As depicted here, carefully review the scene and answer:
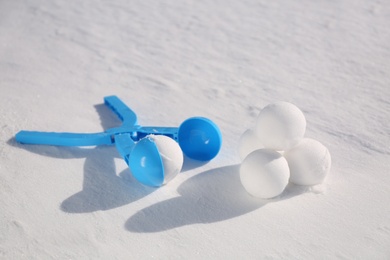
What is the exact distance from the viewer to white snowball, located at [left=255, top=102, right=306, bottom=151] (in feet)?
4.89

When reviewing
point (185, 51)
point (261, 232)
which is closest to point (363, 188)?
point (261, 232)

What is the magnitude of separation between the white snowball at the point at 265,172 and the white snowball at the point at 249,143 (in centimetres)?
10

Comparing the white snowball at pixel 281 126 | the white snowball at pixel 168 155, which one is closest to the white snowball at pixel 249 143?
the white snowball at pixel 281 126

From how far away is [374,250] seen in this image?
54.7 inches

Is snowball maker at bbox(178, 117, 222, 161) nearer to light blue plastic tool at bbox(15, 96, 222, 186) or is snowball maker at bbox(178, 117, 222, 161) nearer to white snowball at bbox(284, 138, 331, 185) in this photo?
light blue plastic tool at bbox(15, 96, 222, 186)

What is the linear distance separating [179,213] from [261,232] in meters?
0.23

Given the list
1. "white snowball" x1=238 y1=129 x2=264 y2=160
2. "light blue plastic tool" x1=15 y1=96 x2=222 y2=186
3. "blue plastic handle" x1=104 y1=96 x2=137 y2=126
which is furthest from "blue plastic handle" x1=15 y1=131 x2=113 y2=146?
"white snowball" x1=238 y1=129 x2=264 y2=160

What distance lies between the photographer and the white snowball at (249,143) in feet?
5.30

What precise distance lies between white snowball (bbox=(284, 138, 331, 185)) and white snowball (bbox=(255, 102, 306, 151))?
0.03 m

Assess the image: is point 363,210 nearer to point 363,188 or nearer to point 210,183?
point 363,188

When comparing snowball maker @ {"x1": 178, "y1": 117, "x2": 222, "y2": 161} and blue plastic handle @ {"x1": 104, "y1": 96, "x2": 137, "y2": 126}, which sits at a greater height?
snowball maker @ {"x1": 178, "y1": 117, "x2": 222, "y2": 161}

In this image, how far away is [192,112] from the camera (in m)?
2.03

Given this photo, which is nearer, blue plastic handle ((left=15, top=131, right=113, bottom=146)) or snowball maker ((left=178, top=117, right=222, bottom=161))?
snowball maker ((left=178, top=117, right=222, bottom=161))

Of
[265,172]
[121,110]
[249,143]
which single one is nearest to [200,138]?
[249,143]
